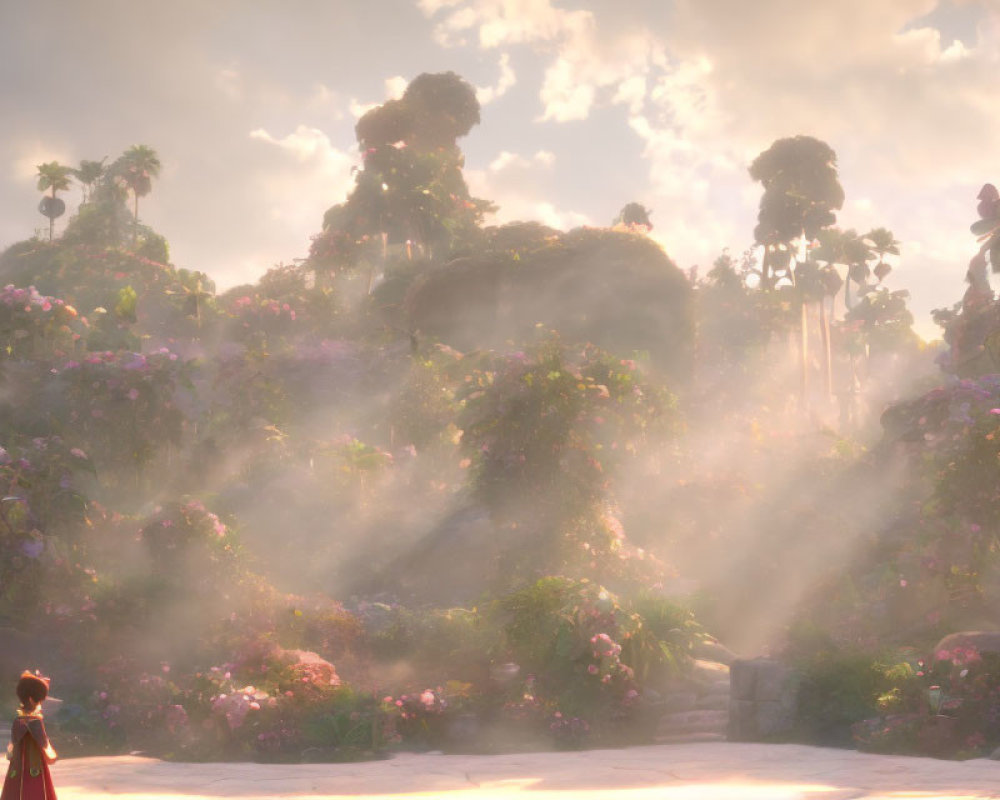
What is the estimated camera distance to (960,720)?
9.85 metres

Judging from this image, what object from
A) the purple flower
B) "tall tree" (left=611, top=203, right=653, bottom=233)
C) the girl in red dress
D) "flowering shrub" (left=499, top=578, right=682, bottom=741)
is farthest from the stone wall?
"tall tree" (left=611, top=203, right=653, bottom=233)

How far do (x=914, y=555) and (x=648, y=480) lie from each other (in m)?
7.64

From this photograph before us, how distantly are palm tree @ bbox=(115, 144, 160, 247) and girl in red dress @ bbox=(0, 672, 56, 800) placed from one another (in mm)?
45047

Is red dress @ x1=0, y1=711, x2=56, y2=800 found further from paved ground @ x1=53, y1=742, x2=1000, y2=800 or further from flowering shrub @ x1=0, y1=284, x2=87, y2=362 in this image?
flowering shrub @ x1=0, y1=284, x2=87, y2=362

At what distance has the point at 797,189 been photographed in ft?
130

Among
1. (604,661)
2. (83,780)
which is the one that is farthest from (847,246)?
(83,780)

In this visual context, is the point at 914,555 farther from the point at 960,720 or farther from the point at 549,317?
the point at 549,317

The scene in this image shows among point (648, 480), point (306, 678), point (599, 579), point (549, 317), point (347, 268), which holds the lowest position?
point (306, 678)

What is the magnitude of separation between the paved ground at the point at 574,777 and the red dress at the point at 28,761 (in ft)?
5.79

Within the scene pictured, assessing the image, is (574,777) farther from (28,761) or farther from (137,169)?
(137,169)

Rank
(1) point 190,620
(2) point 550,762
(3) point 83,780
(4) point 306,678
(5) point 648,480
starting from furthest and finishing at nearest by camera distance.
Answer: (5) point 648,480 < (1) point 190,620 < (4) point 306,678 < (2) point 550,762 < (3) point 83,780

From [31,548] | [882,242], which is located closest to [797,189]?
[882,242]

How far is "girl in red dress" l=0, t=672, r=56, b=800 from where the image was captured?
557 centimetres

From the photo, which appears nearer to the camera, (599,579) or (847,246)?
(599,579)
